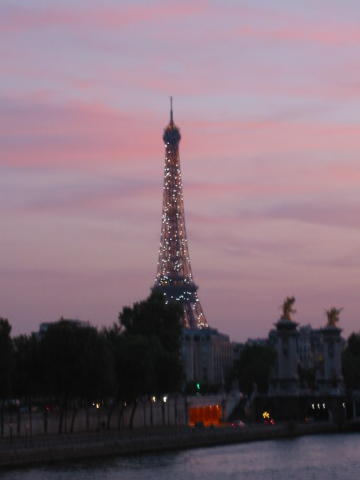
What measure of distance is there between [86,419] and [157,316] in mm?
34562

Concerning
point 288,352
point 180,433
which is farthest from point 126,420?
point 288,352

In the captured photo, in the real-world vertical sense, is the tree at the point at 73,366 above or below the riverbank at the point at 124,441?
above

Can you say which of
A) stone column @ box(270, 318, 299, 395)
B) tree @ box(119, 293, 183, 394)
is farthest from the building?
tree @ box(119, 293, 183, 394)

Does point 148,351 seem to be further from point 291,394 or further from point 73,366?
point 291,394

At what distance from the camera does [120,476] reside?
90.8 m

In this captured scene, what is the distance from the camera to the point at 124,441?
358 feet

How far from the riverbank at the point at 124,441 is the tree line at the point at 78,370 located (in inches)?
175

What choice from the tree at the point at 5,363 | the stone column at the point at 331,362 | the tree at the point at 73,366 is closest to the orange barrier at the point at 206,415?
the stone column at the point at 331,362

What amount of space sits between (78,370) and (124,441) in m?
11.3

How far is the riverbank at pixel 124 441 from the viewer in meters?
94.2

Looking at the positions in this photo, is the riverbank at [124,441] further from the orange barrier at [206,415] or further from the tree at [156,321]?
the tree at [156,321]

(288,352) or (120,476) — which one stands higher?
(288,352)

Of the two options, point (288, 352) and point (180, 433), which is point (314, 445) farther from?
point (288, 352)

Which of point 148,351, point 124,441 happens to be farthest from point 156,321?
point 124,441
